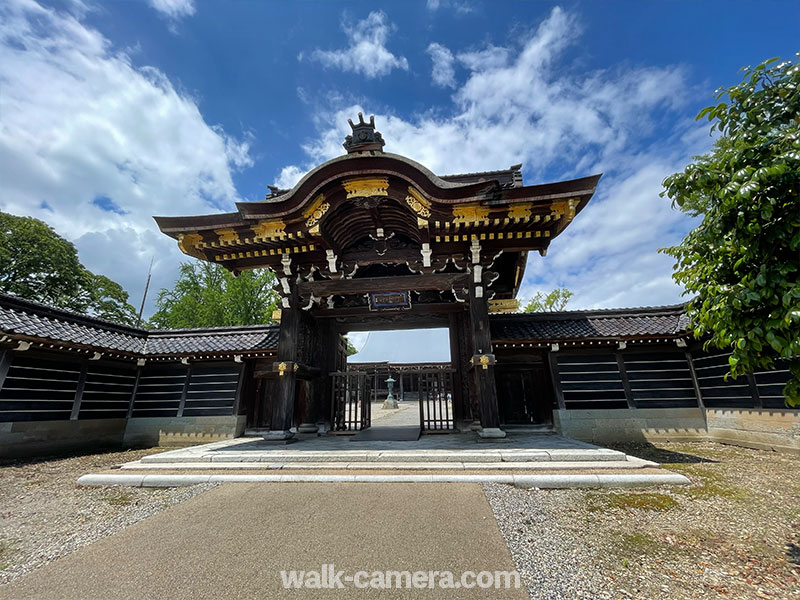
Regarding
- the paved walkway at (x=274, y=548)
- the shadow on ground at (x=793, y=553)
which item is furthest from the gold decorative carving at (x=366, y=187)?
the shadow on ground at (x=793, y=553)

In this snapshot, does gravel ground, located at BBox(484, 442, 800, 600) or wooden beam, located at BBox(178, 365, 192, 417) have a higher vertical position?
wooden beam, located at BBox(178, 365, 192, 417)

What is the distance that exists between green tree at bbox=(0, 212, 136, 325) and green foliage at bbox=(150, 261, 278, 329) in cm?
515

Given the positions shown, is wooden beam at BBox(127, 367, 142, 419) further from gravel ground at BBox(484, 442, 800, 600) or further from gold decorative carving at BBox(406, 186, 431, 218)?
gravel ground at BBox(484, 442, 800, 600)

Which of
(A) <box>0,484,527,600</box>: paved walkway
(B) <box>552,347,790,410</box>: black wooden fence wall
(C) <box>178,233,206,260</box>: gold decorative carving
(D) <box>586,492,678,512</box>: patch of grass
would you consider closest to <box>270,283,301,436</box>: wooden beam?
(C) <box>178,233,206,260</box>: gold decorative carving

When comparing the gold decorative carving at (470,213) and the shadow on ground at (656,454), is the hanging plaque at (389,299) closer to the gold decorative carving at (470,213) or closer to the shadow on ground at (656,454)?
the gold decorative carving at (470,213)

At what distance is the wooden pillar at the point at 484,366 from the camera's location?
762 centimetres

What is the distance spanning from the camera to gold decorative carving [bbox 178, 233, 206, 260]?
8.71m

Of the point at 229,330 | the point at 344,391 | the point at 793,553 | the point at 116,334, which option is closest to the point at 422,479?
the point at 793,553

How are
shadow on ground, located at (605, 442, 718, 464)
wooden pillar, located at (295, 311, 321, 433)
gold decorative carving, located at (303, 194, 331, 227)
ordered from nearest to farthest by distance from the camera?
1. shadow on ground, located at (605, 442, 718, 464)
2. gold decorative carving, located at (303, 194, 331, 227)
3. wooden pillar, located at (295, 311, 321, 433)

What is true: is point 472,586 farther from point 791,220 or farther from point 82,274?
point 82,274

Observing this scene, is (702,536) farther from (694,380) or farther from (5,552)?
(694,380)

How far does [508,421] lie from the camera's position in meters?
10.6

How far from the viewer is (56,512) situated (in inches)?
178

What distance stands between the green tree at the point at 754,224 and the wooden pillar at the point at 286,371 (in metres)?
8.22
